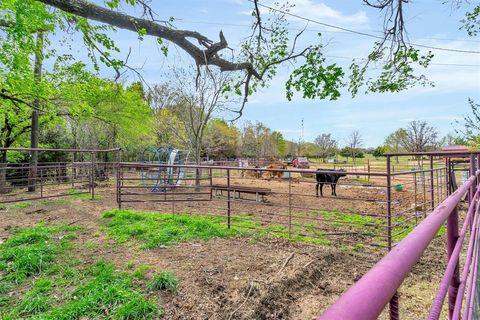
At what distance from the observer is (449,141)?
131ft

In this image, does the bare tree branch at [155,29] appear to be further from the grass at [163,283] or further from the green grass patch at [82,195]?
the green grass patch at [82,195]

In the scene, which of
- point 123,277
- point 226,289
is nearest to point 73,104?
point 123,277

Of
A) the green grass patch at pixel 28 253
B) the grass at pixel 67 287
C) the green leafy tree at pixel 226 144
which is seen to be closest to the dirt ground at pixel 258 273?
the grass at pixel 67 287

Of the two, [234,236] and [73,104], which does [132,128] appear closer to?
[73,104]

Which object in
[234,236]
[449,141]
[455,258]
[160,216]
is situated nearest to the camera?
[455,258]

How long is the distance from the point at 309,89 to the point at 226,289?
295cm

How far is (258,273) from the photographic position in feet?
12.1

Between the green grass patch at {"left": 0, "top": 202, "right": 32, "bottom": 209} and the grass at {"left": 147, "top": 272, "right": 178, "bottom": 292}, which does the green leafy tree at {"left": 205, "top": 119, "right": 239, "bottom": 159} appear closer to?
the green grass patch at {"left": 0, "top": 202, "right": 32, "bottom": 209}

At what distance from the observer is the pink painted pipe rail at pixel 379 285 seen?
357 mm

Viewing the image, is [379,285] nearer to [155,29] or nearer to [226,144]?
[155,29]

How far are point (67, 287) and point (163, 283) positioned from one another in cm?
110

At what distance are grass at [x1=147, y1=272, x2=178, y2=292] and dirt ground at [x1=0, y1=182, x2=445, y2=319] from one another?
95 mm

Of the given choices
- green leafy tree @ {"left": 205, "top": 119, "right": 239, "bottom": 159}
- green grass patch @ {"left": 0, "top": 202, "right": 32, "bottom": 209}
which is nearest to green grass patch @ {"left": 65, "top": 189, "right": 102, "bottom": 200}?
green grass patch @ {"left": 0, "top": 202, "right": 32, "bottom": 209}

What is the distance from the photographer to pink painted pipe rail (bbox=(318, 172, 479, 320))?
1.17 feet
